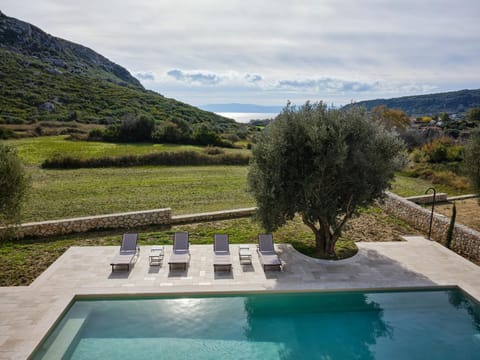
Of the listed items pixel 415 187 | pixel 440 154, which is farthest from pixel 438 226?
pixel 440 154

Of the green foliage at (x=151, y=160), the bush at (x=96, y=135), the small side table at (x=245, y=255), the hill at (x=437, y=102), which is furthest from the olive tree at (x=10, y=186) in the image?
the hill at (x=437, y=102)

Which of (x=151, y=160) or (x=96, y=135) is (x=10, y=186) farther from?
(x=96, y=135)

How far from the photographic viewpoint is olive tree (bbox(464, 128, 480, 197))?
16.2 m

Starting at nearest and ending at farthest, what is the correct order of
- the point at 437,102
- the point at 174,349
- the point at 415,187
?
the point at 174,349 < the point at 415,187 < the point at 437,102

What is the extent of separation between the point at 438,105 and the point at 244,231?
13902 centimetres

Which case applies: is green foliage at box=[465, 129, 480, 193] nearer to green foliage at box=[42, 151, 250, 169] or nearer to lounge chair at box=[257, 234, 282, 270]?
lounge chair at box=[257, 234, 282, 270]

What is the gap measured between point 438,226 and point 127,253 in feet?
43.9

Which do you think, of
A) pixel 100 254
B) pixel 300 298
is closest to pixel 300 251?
pixel 300 298

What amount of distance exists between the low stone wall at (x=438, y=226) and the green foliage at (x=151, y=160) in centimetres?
1938

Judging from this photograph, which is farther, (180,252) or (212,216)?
(212,216)

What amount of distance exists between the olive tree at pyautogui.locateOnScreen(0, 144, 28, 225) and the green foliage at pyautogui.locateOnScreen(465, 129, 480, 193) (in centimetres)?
1897

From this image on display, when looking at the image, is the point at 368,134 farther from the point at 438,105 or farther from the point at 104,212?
the point at 438,105

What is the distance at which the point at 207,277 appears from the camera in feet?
37.4

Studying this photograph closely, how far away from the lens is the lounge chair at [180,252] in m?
11.8
